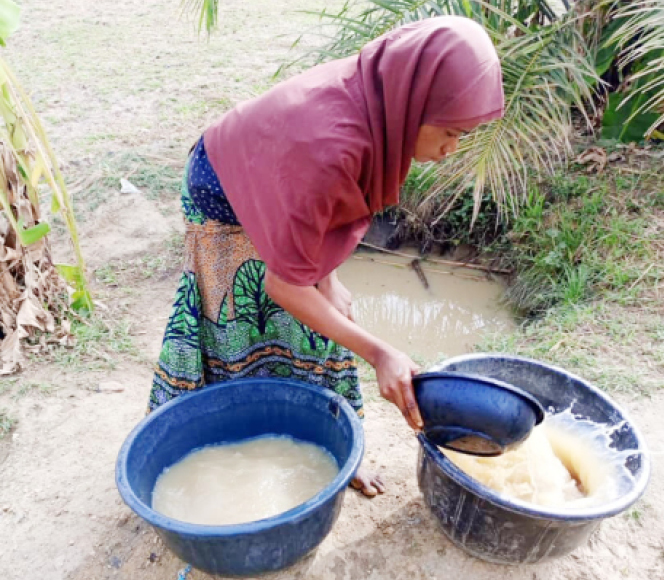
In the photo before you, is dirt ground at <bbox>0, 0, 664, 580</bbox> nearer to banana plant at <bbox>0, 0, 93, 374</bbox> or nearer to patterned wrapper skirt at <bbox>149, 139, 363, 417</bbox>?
banana plant at <bbox>0, 0, 93, 374</bbox>

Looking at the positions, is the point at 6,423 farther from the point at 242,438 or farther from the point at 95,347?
the point at 242,438

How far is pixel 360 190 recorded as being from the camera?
135 centimetres

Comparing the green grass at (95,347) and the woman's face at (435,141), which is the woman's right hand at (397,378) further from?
the green grass at (95,347)

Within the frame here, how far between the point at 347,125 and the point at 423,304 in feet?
8.61

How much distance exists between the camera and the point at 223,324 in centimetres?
181

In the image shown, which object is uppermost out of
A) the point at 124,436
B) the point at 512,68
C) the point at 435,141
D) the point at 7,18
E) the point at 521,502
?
the point at 7,18

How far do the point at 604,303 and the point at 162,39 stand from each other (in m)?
5.47

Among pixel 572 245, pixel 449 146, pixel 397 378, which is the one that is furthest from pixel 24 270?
pixel 572 245

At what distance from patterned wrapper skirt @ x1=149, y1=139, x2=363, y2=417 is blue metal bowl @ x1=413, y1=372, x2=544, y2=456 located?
0.43 meters

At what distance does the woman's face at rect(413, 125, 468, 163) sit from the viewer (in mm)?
1343

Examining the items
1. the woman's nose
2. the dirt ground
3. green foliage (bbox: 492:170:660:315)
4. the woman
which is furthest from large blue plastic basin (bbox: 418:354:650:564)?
green foliage (bbox: 492:170:660:315)

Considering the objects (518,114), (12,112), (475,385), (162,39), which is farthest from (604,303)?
(162,39)

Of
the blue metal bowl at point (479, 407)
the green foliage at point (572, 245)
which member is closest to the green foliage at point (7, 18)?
the blue metal bowl at point (479, 407)

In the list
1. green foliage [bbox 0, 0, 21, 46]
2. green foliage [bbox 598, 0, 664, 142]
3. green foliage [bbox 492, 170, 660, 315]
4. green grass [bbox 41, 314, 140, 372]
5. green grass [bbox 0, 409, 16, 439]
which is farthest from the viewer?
green foliage [bbox 598, 0, 664, 142]
